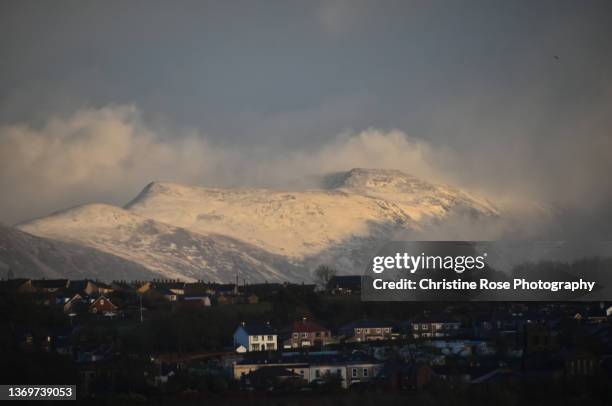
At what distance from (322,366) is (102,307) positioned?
2151 centimetres

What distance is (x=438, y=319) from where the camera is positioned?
2463 inches

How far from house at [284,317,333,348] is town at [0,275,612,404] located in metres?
0.09

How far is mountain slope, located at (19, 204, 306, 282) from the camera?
314 ft

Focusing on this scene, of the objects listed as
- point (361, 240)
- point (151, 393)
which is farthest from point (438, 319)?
point (361, 240)

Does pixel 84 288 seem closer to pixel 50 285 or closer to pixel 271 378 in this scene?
pixel 50 285

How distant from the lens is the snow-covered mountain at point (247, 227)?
9788 cm

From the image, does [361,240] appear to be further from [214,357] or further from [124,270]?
[214,357]

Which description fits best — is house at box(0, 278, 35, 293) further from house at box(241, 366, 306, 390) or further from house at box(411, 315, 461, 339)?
house at box(241, 366, 306, 390)

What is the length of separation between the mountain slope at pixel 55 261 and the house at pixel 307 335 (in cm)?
2879

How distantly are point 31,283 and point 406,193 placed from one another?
51.7 m

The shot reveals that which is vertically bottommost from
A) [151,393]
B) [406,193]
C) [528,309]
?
[151,393]

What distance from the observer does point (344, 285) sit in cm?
8025

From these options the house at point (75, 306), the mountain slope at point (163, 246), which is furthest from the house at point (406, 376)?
the mountain slope at point (163, 246)

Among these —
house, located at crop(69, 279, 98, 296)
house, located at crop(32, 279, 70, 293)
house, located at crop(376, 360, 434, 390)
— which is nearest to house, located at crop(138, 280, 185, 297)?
house, located at crop(69, 279, 98, 296)
